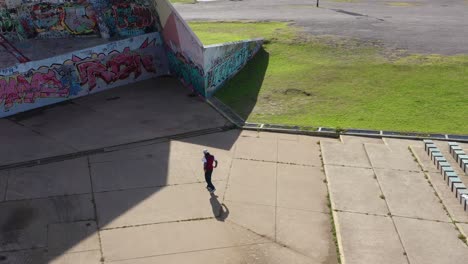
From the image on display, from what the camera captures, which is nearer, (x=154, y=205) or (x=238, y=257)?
(x=238, y=257)

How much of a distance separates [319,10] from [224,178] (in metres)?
24.8

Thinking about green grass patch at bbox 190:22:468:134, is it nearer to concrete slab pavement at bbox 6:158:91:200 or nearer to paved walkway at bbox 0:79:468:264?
paved walkway at bbox 0:79:468:264

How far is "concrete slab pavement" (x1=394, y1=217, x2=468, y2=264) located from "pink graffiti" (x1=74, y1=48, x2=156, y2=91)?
15773 mm

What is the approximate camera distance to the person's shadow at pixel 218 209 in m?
12.8

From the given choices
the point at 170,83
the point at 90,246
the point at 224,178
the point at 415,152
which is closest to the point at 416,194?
the point at 415,152

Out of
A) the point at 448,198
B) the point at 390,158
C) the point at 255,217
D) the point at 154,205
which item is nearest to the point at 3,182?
the point at 154,205

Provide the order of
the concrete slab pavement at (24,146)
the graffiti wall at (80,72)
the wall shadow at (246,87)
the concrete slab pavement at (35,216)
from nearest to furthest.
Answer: the concrete slab pavement at (35,216) < the concrete slab pavement at (24,146) < the graffiti wall at (80,72) < the wall shadow at (246,87)

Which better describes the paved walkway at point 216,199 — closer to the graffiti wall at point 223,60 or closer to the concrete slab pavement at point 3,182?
the concrete slab pavement at point 3,182

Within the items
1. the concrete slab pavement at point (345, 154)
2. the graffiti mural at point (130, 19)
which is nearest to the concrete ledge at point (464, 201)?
the concrete slab pavement at point (345, 154)

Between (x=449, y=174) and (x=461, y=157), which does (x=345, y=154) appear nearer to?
(x=449, y=174)

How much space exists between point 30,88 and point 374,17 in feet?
75.7

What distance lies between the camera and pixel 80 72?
22.3m

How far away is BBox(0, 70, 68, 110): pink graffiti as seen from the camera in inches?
798

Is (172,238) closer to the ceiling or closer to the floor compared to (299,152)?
closer to the ceiling
